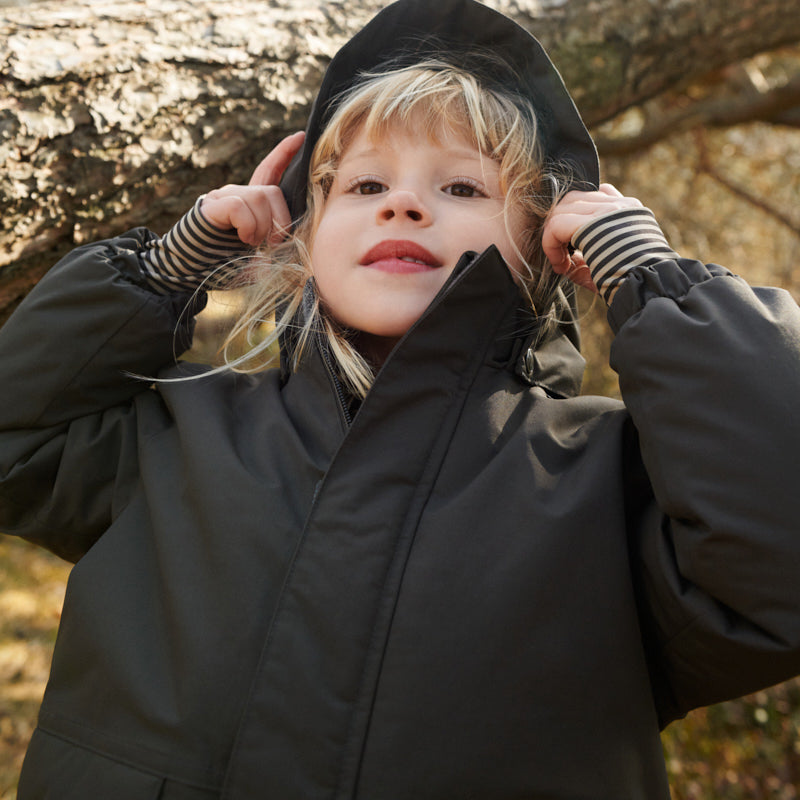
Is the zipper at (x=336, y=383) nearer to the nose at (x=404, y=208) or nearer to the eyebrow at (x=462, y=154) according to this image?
the nose at (x=404, y=208)

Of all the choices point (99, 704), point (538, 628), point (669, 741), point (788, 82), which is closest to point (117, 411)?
point (99, 704)

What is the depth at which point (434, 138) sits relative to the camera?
1721 millimetres

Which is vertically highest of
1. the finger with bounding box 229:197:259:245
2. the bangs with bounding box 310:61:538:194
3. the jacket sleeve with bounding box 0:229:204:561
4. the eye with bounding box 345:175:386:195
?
the bangs with bounding box 310:61:538:194

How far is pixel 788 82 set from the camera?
3.86 metres

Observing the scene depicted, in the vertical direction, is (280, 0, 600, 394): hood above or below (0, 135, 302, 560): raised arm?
above

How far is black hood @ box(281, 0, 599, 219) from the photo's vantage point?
1762mm

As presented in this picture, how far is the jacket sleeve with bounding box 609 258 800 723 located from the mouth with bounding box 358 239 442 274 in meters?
0.42

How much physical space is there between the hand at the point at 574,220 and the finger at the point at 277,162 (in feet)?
2.54

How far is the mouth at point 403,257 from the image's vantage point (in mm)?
1612

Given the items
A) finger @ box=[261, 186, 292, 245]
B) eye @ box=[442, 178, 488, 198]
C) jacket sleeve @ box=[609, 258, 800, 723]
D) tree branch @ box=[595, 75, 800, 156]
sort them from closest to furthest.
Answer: jacket sleeve @ box=[609, 258, 800, 723], eye @ box=[442, 178, 488, 198], finger @ box=[261, 186, 292, 245], tree branch @ box=[595, 75, 800, 156]

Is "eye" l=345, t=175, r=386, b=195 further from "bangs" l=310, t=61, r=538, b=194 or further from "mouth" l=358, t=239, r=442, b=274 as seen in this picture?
"mouth" l=358, t=239, r=442, b=274

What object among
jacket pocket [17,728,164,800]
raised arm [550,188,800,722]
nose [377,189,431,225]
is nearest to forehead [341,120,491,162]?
nose [377,189,431,225]

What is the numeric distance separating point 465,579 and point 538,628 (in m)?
0.15

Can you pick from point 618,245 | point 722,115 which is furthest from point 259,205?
point 722,115
